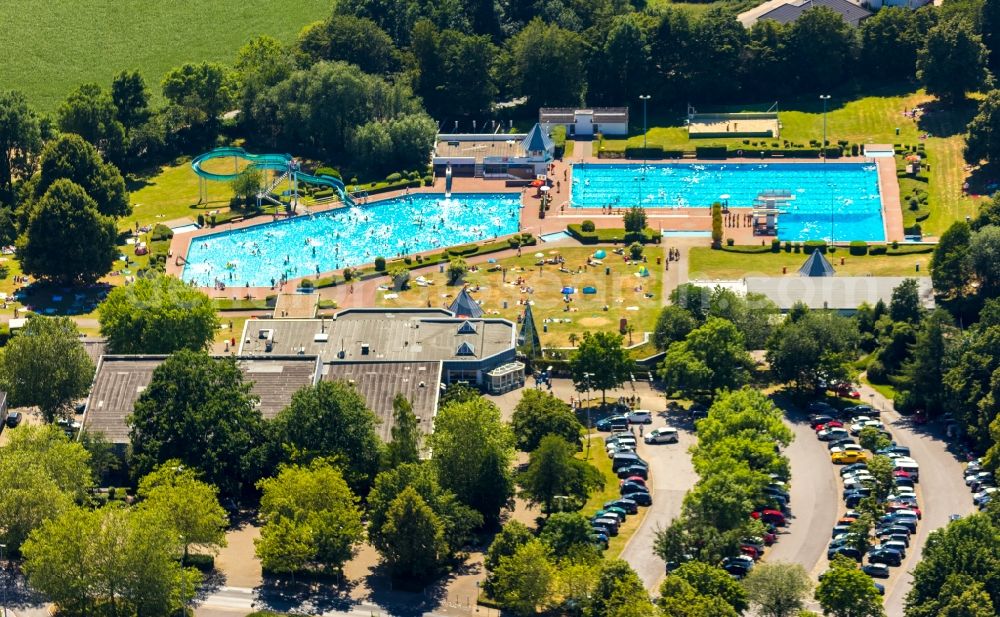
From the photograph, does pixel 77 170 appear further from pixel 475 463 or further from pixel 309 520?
pixel 309 520

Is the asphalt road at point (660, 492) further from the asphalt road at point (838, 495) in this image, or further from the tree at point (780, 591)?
the tree at point (780, 591)

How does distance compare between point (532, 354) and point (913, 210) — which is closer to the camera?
point (532, 354)

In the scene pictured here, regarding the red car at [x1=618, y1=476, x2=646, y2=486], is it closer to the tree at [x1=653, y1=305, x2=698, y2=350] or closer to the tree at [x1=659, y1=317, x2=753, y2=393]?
the tree at [x1=659, y1=317, x2=753, y2=393]

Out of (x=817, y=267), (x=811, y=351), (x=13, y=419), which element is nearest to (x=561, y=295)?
(x=817, y=267)

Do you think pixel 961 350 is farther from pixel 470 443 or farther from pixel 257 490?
pixel 257 490

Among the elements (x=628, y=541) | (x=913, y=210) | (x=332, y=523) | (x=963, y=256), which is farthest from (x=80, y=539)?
(x=913, y=210)

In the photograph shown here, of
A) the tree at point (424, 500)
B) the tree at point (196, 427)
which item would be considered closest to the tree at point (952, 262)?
the tree at point (424, 500)
